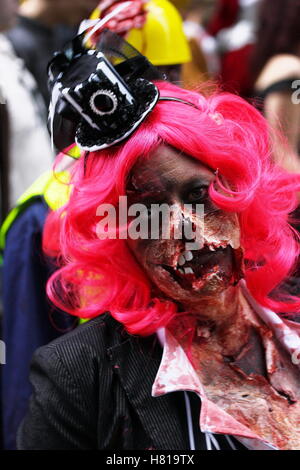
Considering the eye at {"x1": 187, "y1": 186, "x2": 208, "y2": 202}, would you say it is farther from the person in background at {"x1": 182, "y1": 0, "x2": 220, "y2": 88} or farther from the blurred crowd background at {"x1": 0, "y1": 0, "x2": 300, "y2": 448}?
the person in background at {"x1": 182, "y1": 0, "x2": 220, "y2": 88}

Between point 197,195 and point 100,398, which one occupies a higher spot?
point 197,195

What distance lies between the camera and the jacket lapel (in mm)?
1267

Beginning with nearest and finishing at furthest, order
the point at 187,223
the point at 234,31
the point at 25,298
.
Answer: the point at 187,223, the point at 25,298, the point at 234,31

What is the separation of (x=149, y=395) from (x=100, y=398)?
0.36 ft

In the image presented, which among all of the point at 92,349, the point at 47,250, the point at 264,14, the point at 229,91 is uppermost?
the point at 264,14

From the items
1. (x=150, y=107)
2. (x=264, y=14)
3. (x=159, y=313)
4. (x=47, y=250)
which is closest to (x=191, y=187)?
(x=150, y=107)

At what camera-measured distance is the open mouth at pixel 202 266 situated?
124 cm

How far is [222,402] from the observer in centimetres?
128

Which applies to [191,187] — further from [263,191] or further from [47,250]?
[47,250]

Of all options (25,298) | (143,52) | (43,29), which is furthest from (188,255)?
(43,29)

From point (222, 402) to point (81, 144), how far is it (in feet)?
2.02

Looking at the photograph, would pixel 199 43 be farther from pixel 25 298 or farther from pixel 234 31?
pixel 25 298

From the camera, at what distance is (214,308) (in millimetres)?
1326

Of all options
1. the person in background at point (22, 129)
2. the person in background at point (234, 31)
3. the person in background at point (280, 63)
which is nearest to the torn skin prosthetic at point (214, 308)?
the person in background at point (280, 63)
